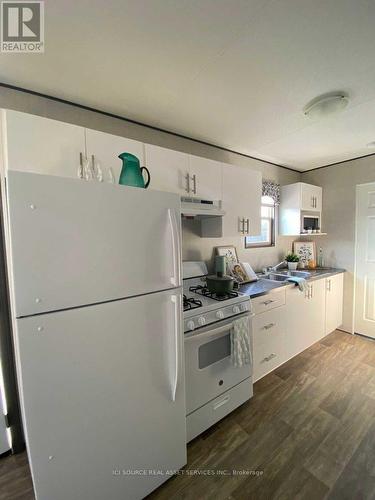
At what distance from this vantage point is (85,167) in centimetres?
137

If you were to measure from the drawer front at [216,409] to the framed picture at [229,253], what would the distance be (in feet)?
4.00

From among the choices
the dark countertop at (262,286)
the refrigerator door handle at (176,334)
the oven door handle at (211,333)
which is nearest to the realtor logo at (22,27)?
the refrigerator door handle at (176,334)

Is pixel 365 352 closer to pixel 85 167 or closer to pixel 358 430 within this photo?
pixel 358 430

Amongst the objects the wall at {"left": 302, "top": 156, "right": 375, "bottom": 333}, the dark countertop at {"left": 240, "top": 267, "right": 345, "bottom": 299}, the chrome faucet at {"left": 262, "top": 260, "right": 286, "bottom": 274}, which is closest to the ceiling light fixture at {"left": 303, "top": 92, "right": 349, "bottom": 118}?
the dark countertop at {"left": 240, "top": 267, "right": 345, "bottom": 299}

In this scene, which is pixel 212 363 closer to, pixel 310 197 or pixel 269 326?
pixel 269 326

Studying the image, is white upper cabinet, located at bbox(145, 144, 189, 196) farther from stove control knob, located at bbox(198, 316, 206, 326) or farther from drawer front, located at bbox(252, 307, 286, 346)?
drawer front, located at bbox(252, 307, 286, 346)

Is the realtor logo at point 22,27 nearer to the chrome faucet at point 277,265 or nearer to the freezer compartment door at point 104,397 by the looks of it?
the freezer compartment door at point 104,397

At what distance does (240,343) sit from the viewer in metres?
1.68

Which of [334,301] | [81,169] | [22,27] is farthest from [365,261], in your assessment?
[22,27]

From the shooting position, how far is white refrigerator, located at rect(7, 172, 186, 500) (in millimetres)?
836

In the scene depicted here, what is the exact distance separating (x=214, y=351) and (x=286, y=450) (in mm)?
795

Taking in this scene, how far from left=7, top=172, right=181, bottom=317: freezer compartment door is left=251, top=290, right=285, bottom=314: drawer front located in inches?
42.8

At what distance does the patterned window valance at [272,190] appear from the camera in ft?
9.70

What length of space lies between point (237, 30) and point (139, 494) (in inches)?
97.3
